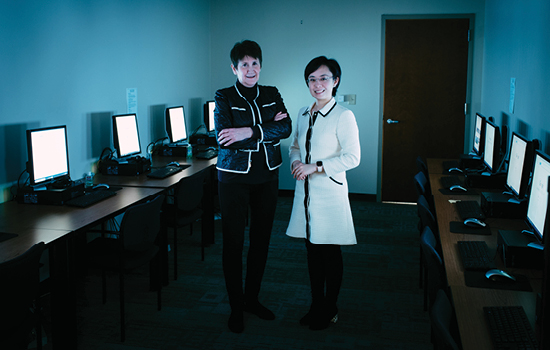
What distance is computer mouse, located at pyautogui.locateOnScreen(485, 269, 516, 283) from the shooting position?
190 centimetres

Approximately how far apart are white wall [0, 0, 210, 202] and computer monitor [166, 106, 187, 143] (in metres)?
0.19

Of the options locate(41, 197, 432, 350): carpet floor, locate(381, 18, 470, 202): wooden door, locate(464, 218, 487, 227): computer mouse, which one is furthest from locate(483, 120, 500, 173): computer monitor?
locate(381, 18, 470, 202): wooden door

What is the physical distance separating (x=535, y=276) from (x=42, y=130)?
2.67 metres

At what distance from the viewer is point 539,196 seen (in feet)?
7.18

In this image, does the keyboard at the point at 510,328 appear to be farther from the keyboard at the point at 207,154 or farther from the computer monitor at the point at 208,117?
the computer monitor at the point at 208,117

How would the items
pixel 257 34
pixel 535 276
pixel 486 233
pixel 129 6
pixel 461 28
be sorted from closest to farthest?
pixel 535 276 → pixel 486 233 → pixel 129 6 → pixel 461 28 → pixel 257 34

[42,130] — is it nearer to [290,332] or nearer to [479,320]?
[290,332]

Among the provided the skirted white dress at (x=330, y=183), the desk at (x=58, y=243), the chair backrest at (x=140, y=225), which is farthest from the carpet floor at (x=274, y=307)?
the skirted white dress at (x=330, y=183)

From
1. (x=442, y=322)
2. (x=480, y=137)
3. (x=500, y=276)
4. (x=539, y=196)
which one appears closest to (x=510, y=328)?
(x=442, y=322)

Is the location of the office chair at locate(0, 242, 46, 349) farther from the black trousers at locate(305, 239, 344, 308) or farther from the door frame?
the door frame

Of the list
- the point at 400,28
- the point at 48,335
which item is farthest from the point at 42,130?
the point at 400,28

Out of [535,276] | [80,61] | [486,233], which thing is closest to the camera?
[535,276]

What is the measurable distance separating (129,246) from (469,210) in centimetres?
195

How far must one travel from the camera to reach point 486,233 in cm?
251
